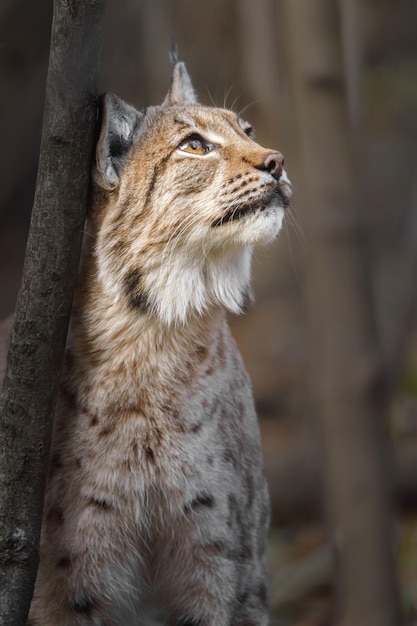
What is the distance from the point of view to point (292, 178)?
8.89 m

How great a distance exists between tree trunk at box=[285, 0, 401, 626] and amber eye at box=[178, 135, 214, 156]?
1859 millimetres

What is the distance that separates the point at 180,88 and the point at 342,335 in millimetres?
1981

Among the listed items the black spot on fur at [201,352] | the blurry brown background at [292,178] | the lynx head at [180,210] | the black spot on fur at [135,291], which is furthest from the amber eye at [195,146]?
the black spot on fur at [201,352]

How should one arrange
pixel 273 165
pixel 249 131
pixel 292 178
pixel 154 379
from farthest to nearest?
1. pixel 292 178
2. pixel 249 131
3. pixel 154 379
4. pixel 273 165

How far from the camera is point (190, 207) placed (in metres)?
4.93

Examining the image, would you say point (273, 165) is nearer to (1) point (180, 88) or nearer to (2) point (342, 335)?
(1) point (180, 88)

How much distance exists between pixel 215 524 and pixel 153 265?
50.0 inches

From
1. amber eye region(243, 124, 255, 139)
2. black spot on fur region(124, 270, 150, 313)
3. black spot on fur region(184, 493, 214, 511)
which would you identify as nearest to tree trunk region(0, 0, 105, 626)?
black spot on fur region(124, 270, 150, 313)

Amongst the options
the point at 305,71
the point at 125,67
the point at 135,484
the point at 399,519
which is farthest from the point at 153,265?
the point at 125,67

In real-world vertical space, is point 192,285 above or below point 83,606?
above

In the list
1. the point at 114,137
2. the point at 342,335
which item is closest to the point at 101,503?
the point at 114,137

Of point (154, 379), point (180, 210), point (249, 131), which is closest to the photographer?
point (180, 210)

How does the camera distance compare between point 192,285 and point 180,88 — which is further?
point 180,88

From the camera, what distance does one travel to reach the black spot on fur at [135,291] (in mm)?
5004
